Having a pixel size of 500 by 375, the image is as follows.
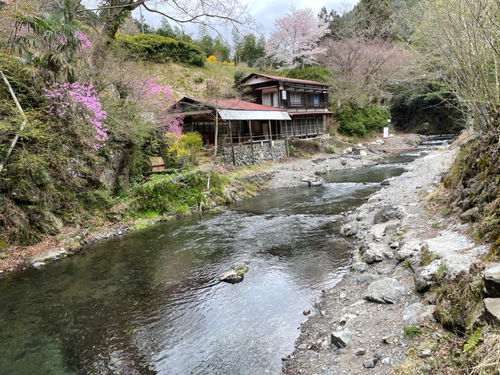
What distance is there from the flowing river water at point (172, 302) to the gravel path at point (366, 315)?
351 mm

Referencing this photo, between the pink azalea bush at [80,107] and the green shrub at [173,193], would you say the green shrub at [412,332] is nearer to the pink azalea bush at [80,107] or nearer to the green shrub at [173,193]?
the green shrub at [173,193]

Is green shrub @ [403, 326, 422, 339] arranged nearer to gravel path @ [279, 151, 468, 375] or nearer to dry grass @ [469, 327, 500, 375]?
gravel path @ [279, 151, 468, 375]

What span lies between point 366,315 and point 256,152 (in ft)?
61.5

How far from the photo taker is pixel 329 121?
32.2 metres

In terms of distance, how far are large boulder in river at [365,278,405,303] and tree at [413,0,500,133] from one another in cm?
364

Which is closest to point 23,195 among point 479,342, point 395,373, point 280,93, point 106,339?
point 106,339

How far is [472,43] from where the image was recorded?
5.23m

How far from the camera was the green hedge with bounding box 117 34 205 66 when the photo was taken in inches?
1228

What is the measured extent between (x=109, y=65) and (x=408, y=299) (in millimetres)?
13581

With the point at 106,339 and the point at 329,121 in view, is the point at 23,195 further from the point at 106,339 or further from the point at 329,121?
the point at 329,121

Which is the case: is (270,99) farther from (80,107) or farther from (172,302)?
(172,302)

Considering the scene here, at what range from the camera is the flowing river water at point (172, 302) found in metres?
4.25

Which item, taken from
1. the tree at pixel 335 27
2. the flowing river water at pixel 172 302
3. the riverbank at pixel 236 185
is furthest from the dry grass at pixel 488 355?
the tree at pixel 335 27

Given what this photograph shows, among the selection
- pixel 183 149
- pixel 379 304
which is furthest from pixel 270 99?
pixel 379 304
